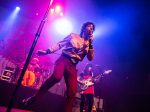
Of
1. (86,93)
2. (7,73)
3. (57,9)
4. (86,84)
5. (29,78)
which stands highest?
(57,9)

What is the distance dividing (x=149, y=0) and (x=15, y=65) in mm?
7343

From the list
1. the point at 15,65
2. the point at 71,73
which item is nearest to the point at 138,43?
the point at 15,65

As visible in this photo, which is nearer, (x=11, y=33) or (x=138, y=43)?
(x=138, y=43)

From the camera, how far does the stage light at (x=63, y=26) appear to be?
13.7 meters

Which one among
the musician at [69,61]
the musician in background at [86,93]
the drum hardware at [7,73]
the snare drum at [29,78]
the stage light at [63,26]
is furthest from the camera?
the stage light at [63,26]

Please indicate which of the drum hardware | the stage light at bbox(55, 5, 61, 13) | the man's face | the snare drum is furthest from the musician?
the stage light at bbox(55, 5, 61, 13)

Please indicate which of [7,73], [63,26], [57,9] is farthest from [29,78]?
[57,9]

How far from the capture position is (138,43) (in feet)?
37.6

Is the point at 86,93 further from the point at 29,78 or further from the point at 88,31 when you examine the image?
the point at 88,31

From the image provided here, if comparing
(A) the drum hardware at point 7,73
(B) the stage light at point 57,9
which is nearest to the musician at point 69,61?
(A) the drum hardware at point 7,73

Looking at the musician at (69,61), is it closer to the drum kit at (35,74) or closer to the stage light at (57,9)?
the drum kit at (35,74)

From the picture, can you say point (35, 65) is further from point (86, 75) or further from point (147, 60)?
point (147, 60)

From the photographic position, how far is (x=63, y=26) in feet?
45.8

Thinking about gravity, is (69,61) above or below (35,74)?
below
